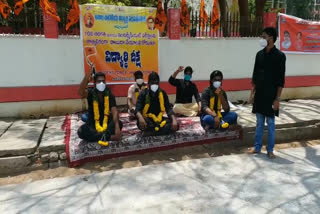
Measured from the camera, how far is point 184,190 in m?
3.41

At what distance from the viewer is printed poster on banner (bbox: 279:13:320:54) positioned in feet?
26.1

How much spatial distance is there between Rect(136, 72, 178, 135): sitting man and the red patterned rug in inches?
5.1

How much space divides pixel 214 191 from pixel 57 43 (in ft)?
14.9

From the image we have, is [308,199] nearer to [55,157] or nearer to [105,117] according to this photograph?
[105,117]

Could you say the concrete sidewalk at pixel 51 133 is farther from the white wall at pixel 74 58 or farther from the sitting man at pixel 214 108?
the white wall at pixel 74 58

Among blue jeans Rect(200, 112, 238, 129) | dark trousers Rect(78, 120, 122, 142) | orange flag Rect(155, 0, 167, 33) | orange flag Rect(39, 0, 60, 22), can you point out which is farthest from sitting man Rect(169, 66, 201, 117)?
orange flag Rect(39, 0, 60, 22)

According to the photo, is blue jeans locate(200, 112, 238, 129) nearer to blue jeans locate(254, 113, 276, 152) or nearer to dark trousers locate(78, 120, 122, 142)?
blue jeans locate(254, 113, 276, 152)

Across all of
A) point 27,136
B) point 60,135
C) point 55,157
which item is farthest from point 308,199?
point 27,136

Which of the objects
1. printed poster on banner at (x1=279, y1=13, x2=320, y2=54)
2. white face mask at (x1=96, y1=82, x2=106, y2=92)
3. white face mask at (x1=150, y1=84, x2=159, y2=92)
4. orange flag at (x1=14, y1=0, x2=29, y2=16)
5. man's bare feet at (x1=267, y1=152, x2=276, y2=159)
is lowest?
man's bare feet at (x1=267, y1=152, x2=276, y2=159)

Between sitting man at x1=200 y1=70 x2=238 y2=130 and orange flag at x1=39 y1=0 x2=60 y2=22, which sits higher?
orange flag at x1=39 y1=0 x2=60 y2=22

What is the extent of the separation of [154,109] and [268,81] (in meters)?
1.82

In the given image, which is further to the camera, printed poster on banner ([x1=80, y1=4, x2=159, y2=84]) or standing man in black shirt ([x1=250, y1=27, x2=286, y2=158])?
printed poster on banner ([x1=80, y1=4, x2=159, y2=84])

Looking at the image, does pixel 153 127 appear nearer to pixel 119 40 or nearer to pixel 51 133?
pixel 51 133

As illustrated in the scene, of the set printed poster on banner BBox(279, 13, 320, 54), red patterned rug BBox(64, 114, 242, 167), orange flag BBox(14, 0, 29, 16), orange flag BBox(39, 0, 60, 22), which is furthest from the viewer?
printed poster on banner BBox(279, 13, 320, 54)
